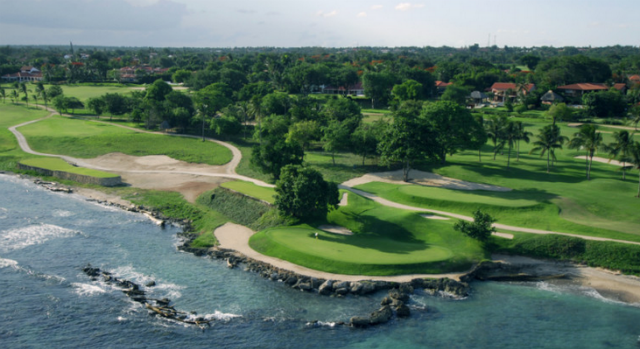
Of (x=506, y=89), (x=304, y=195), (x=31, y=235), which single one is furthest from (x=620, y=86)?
(x=31, y=235)

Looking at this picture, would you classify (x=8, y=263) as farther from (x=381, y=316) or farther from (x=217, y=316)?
(x=381, y=316)

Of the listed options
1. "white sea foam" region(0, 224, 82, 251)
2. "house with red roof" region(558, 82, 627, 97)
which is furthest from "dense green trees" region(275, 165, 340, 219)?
"house with red roof" region(558, 82, 627, 97)

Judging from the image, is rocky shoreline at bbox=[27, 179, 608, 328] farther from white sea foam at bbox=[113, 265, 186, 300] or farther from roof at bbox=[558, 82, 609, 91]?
roof at bbox=[558, 82, 609, 91]

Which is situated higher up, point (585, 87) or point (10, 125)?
point (585, 87)

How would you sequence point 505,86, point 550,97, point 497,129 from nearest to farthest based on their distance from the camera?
point 497,129 → point 550,97 → point 505,86

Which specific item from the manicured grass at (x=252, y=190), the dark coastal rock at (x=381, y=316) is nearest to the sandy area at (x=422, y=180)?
the manicured grass at (x=252, y=190)

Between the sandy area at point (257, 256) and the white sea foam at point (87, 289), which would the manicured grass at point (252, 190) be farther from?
the white sea foam at point (87, 289)
